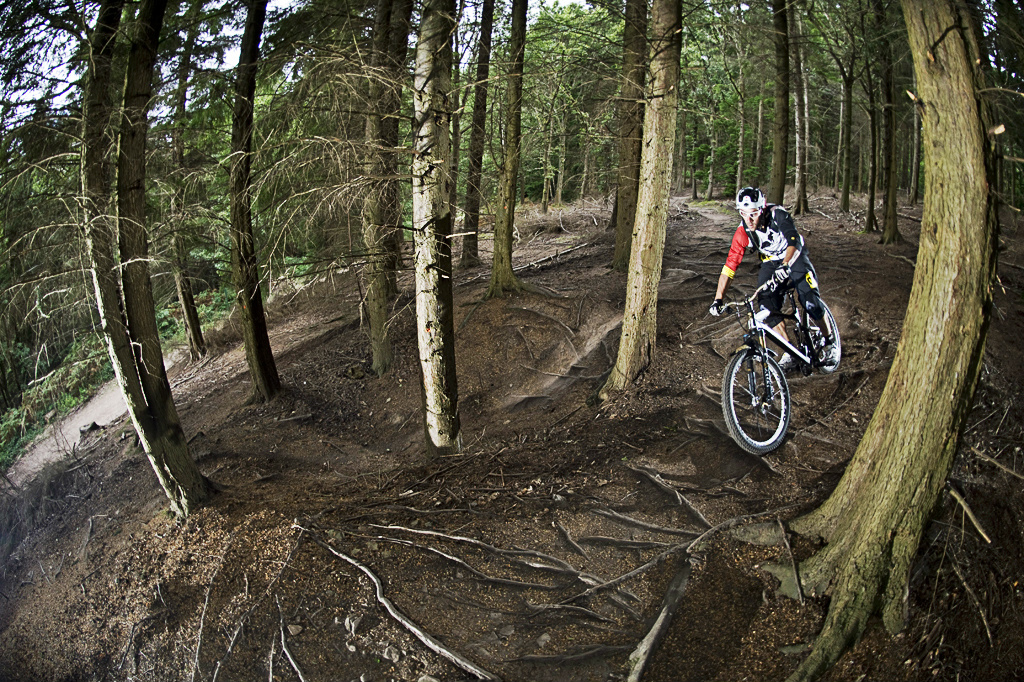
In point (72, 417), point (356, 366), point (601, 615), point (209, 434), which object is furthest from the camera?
point (72, 417)

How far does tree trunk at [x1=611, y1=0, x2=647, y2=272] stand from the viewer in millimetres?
10102

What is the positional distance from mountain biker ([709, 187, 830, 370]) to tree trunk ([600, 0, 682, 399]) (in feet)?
3.64

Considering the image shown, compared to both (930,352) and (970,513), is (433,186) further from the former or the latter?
(970,513)

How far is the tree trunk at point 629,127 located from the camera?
10102mm

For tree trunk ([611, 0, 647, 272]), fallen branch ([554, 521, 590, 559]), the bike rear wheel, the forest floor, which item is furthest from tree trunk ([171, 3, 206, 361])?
the bike rear wheel

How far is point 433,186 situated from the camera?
6281 mm

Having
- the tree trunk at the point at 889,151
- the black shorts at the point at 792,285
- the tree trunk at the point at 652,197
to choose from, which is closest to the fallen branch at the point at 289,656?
the tree trunk at the point at 652,197

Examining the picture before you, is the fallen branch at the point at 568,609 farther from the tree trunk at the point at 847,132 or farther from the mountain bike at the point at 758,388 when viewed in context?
the tree trunk at the point at 847,132

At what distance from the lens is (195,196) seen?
10.8 metres

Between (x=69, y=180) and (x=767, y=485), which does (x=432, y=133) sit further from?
(x=767, y=485)

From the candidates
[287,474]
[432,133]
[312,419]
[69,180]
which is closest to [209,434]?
[312,419]

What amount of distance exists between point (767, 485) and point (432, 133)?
Answer: 4.71 metres

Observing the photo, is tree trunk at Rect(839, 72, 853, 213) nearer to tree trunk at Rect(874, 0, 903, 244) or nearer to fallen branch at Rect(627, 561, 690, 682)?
tree trunk at Rect(874, 0, 903, 244)

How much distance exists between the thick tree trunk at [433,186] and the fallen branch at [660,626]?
3.48 meters
